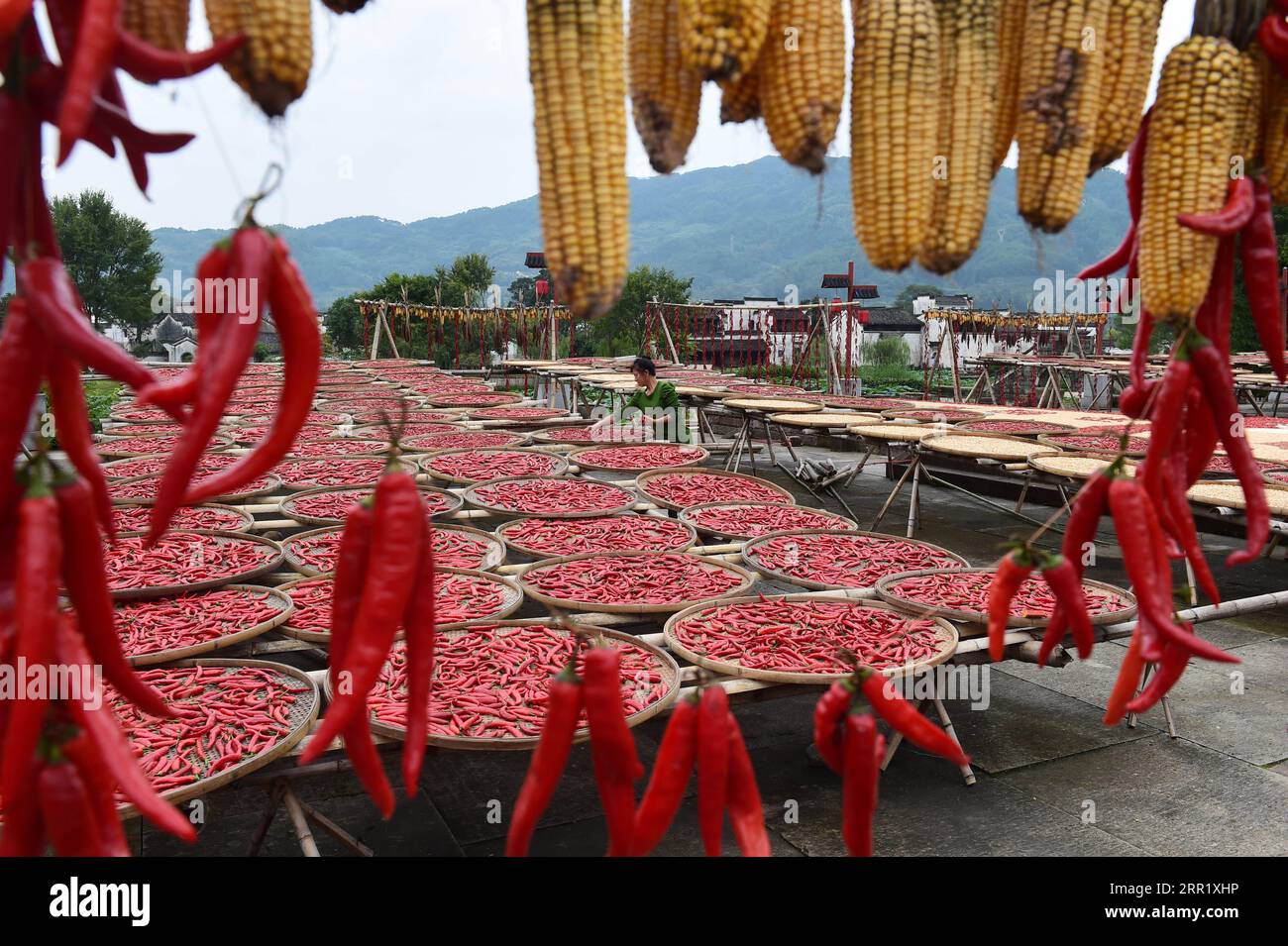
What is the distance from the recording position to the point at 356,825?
512 centimetres

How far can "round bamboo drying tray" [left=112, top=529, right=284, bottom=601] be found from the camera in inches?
199

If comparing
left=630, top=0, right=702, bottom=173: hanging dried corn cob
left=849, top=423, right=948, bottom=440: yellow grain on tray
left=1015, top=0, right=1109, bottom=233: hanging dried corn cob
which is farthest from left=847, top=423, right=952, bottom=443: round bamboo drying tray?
left=630, top=0, right=702, bottom=173: hanging dried corn cob

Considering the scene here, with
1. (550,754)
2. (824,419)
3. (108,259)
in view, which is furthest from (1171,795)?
(108,259)

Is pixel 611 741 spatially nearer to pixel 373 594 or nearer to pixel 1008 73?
pixel 373 594

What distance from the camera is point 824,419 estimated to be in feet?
39.8

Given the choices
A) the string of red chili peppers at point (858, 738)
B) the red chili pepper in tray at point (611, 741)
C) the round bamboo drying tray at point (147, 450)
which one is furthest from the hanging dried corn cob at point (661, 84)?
the round bamboo drying tray at point (147, 450)

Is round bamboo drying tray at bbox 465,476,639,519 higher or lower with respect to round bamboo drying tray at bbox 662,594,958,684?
higher

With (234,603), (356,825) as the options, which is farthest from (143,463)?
(356,825)

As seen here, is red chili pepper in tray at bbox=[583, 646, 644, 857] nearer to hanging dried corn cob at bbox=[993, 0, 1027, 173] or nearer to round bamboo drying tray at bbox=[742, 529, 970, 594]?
hanging dried corn cob at bbox=[993, 0, 1027, 173]

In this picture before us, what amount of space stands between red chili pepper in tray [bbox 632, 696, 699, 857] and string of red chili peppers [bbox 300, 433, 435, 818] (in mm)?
601

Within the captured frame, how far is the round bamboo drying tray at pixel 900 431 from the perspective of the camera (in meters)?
10.5

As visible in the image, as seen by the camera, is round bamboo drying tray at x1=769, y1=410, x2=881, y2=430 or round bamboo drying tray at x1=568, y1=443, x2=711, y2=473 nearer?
round bamboo drying tray at x1=568, y1=443, x2=711, y2=473

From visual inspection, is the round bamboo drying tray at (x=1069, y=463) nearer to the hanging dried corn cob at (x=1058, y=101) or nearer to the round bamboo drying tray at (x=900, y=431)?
the round bamboo drying tray at (x=900, y=431)

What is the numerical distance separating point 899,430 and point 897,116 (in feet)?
30.6
